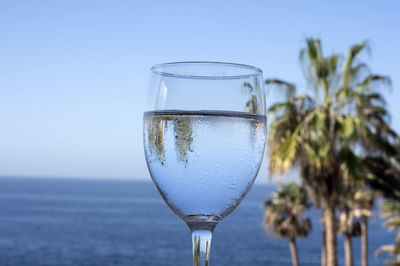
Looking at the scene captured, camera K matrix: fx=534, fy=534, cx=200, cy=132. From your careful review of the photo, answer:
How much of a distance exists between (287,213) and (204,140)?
33.3 meters

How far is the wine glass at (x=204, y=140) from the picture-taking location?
3.00 feet

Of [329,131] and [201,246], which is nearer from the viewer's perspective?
[201,246]

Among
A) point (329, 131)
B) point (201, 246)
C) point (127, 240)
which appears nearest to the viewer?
point (201, 246)

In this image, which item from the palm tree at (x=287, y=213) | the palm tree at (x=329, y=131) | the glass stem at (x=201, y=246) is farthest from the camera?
the palm tree at (x=287, y=213)

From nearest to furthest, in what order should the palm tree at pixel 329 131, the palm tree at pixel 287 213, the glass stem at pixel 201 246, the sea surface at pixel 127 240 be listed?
the glass stem at pixel 201 246, the palm tree at pixel 329 131, the palm tree at pixel 287 213, the sea surface at pixel 127 240

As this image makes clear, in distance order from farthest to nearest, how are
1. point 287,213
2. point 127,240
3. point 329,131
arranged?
point 127,240 → point 287,213 → point 329,131

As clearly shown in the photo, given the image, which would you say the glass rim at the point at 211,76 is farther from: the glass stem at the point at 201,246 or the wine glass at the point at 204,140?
the glass stem at the point at 201,246

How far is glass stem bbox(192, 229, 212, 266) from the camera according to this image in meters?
0.88

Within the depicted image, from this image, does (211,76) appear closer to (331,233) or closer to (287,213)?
(331,233)

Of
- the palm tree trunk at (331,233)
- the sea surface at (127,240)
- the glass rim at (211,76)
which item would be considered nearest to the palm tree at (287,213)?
the sea surface at (127,240)

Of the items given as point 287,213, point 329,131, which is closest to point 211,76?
point 329,131

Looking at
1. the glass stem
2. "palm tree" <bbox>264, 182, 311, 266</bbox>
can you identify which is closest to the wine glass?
the glass stem

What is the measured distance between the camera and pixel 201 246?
2.94 feet

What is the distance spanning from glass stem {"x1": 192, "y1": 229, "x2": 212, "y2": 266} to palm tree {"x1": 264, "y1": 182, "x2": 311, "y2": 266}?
3016cm
